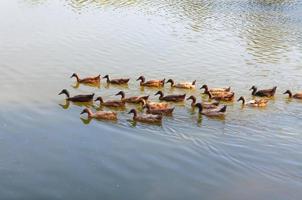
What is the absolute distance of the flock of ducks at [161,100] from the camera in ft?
60.1

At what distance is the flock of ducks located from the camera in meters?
18.3

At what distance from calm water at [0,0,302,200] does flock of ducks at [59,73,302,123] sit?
0.36m

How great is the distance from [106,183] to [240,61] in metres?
15.4

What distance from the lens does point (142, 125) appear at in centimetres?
1806

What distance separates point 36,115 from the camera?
18.2 meters

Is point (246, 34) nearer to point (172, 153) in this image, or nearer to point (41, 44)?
point (41, 44)

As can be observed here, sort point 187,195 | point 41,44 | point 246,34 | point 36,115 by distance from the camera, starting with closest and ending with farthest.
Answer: point 187,195 < point 36,115 < point 41,44 < point 246,34

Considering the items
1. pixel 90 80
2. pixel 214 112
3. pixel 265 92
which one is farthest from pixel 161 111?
pixel 265 92

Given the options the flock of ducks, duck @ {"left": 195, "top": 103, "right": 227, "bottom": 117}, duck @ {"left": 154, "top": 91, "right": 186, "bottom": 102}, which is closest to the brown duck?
the flock of ducks

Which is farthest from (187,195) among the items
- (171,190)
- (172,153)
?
(172,153)

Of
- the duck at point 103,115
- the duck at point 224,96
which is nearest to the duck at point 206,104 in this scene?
the duck at point 224,96

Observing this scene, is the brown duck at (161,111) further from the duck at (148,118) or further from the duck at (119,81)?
the duck at (119,81)

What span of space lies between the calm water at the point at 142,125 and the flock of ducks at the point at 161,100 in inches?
14.1

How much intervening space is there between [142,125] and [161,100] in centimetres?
269
